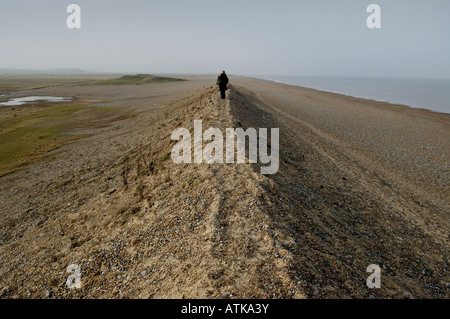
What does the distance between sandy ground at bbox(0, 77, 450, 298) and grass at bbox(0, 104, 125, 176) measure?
5566 mm

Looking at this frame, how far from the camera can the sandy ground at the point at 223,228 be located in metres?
7.17

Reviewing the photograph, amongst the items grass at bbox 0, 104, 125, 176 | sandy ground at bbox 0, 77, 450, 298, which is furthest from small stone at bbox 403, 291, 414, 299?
grass at bbox 0, 104, 125, 176

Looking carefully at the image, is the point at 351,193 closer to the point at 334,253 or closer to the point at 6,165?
the point at 334,253

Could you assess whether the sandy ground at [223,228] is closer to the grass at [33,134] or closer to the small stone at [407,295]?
the small stone at [407,295]

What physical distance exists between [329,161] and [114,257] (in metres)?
16.5

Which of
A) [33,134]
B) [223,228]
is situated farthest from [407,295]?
[33,134]

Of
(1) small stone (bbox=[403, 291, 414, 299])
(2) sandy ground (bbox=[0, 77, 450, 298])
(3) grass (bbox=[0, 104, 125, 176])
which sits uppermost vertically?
(3) grass (bbox=[0, 104, 125, 176])

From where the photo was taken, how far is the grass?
2536cm

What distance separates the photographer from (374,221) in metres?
12.1

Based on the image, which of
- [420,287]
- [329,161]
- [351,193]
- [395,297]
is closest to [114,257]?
[395,297]

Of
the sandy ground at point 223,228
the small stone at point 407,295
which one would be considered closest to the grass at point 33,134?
the sandy ground at point 223,228

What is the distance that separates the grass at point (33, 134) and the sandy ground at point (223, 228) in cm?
557

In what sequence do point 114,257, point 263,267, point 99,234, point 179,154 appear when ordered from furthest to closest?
point 179,154
point 99,234
point 114,257
point 263,267

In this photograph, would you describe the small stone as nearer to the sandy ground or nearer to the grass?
the sandy ground
